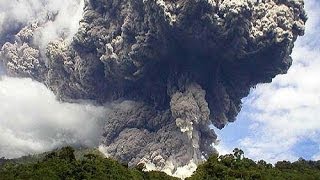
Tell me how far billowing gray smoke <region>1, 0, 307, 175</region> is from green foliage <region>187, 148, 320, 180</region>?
120 feet

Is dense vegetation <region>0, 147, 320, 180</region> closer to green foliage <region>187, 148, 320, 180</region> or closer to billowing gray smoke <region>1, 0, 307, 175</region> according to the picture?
green foliage <region>187, 148, 320, 180</region>

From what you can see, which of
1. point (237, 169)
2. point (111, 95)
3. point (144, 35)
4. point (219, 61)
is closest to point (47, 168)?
point (237, 169)

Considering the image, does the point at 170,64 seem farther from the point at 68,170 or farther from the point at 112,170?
the point at 68,170

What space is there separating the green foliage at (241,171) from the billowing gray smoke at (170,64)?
120 ft

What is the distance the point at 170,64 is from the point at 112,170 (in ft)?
183

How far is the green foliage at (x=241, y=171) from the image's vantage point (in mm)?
47906

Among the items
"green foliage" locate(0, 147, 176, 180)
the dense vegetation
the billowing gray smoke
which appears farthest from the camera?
the billowing gray smoke

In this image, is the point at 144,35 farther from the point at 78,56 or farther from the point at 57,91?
the point at 57,91

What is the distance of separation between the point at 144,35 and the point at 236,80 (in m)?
19.4

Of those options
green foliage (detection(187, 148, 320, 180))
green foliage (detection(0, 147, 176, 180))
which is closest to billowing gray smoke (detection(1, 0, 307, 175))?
green foliage (detection(187, 148, 320, 180))

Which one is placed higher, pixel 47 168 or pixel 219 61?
pixel 219 61

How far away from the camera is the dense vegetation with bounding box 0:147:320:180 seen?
4432 cm

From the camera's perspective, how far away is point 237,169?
49.7m

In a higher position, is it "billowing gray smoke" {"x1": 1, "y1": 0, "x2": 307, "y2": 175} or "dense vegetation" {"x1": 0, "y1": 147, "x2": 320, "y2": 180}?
"billowing gray smoke" {"x1": 1, "y1": 0, "x2": 307, "y2": 175}
